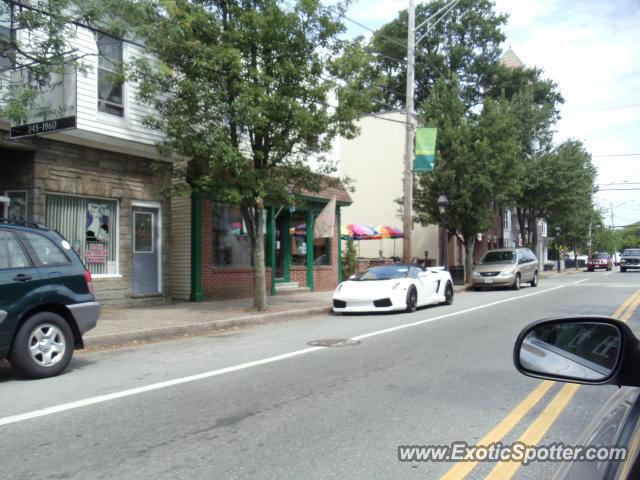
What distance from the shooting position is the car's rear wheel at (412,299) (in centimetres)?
1414

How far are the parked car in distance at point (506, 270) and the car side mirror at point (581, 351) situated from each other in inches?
834

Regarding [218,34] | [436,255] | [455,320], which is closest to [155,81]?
Answer: [218,34]

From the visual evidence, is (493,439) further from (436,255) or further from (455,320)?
(436,255)

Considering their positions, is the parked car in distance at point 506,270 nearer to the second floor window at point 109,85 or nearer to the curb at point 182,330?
the curb at point 182,330

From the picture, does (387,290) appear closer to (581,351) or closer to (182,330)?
(182,330)

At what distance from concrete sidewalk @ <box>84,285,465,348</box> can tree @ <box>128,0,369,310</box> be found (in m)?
0.92

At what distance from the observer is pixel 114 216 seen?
47.0 ft

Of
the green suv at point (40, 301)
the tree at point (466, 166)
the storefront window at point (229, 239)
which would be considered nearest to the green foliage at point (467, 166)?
the tree at point (466, 166)

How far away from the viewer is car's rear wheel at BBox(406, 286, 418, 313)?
14.1 m

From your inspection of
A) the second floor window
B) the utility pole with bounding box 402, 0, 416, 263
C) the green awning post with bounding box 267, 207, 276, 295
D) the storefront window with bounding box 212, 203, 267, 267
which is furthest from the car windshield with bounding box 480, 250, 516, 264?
the second floor window

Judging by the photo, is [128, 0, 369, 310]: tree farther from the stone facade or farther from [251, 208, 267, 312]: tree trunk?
the stone facade

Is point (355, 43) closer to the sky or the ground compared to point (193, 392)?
closer to the sky

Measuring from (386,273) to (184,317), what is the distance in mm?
5231

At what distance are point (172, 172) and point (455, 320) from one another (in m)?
7.61
